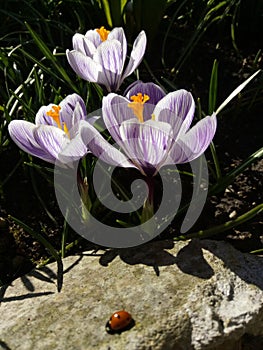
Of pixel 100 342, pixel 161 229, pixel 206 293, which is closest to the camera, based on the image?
pixel 100 342

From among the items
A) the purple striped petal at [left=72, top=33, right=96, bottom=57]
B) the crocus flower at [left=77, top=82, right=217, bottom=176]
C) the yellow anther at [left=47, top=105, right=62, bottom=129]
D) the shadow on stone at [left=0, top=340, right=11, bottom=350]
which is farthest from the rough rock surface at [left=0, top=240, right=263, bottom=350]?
the purple striped petal at [left=72, top=33, right=96, bottom=57]

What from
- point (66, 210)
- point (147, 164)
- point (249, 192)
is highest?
point (147, 164)

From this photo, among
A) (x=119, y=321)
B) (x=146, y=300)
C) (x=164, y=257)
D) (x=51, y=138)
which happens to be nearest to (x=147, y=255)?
(x=164, y=257)

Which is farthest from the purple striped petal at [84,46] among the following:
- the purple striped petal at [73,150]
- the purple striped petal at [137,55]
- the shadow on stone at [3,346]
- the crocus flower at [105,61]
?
the shadow on stone at [3,346]

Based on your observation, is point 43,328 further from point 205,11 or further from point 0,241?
point 205,11

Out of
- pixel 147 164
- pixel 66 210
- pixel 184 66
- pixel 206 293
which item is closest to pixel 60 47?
pixel 184 66

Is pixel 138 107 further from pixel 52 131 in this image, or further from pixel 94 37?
pixel 94 37

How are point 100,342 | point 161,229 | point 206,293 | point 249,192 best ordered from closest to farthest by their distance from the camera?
point 100,342, point 206,293, point 161,229, point 249,192

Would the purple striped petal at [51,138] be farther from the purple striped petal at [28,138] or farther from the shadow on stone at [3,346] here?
the shadow on stone at [3,346]
